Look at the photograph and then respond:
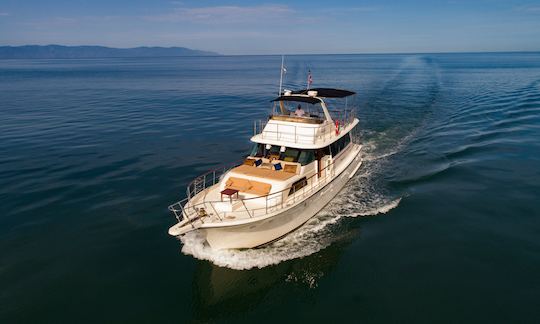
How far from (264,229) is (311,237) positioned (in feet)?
9.85

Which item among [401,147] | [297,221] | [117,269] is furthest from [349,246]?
[401,147]

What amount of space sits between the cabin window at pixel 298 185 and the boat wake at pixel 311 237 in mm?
2128

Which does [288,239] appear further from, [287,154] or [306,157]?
[287,154]

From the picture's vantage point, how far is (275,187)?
1633 cm

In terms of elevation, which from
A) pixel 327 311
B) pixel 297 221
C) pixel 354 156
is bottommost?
pixel 327 311

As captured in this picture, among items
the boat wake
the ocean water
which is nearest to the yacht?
the boat wake

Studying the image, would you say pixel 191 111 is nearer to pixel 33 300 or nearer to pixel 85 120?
pixel 85 120

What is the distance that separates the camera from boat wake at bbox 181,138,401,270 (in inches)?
603

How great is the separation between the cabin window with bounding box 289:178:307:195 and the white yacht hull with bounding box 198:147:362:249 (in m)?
0.79

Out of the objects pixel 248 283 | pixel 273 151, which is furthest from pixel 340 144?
pixel 248 283

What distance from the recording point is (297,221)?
17.2m

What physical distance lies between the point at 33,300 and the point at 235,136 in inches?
939

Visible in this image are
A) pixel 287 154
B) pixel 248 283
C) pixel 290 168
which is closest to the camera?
pixel 248 283

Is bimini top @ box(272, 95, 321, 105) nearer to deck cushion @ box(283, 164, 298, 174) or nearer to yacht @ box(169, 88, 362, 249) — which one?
yacht @ box(169, 88, 362, 249)
